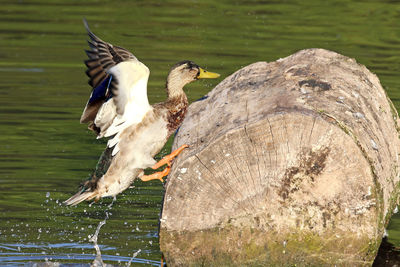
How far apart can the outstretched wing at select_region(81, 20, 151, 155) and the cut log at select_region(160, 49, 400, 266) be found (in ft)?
2.25

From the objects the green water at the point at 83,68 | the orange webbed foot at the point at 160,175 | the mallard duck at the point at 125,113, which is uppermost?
the mallard duck at the point at 125,113

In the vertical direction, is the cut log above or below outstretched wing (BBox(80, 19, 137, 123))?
below

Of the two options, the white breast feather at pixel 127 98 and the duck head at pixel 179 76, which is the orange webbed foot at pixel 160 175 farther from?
the duck head at pixel 179 76

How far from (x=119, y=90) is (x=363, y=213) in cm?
210

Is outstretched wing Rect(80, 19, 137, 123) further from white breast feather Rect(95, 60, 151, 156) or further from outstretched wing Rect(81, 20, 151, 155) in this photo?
white breast feather Rect(95, 60, 151, 156)

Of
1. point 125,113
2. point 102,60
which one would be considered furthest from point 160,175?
point 102,60

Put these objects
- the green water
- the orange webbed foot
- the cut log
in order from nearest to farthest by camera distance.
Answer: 1. the cut log
2. the orange webbed foot
3. the green water

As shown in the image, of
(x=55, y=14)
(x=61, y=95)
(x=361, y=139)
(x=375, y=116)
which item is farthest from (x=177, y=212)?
(x=55, y=14)

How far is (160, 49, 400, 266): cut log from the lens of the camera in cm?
581

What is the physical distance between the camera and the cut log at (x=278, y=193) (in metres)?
5.81

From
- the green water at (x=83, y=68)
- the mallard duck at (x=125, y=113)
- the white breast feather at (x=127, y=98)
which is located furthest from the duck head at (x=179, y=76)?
the green water at (x=83, y=68)

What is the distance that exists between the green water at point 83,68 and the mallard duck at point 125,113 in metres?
0.61

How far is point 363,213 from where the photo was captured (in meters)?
5.86

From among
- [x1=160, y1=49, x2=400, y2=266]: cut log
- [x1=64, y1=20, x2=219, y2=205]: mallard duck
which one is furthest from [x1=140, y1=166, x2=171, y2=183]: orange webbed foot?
[x1=160, y1=49, x2=400, y2=266]: cut log
